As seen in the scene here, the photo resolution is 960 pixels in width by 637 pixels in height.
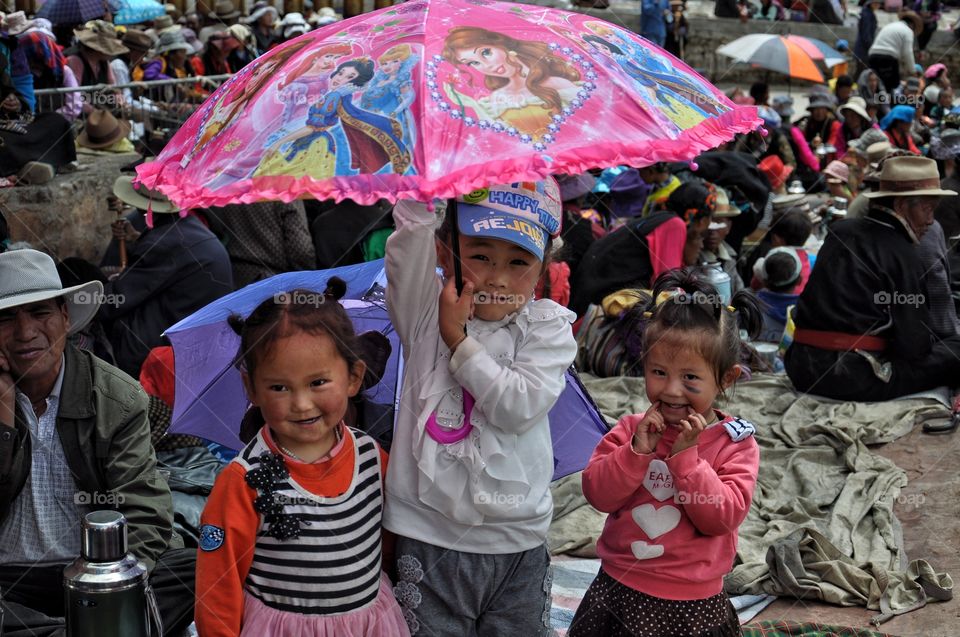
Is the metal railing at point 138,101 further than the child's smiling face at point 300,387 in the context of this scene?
Yes

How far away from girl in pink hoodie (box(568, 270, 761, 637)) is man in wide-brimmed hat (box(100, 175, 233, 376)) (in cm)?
305

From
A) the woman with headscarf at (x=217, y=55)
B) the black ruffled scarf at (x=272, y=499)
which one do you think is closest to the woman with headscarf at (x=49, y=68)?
the woman with headscarf at (x=217, y=55)

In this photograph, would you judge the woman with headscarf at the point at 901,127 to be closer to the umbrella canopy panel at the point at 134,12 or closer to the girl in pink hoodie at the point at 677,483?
the umbrella canopy panel at the point at 134,12

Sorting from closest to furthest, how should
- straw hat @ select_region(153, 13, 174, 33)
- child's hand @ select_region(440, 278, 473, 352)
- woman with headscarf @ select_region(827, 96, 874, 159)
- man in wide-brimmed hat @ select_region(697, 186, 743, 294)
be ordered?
child's hand @ select_region(440, 278, 473, 352) → man in wide-brimmed hat @ select_region(697, 186, 743, 294) → woman with headscarf @ select_region(827, 96, 874, 159) → straw hat @ select_region(153, 13, 174, 33)

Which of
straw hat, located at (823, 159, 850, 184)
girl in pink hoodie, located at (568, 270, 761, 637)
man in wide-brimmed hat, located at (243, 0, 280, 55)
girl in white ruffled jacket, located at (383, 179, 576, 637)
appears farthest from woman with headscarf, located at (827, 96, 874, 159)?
girl in white ruffled jacket, located at (383, 179, 576, 637)

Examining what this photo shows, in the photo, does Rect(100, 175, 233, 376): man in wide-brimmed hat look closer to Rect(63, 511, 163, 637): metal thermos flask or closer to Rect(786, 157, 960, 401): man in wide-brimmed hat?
Rect(63, 511, 163, 637): metal thermos flask

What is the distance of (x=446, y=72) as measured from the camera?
2.37 meters

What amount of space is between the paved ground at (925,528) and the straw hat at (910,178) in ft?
4.12

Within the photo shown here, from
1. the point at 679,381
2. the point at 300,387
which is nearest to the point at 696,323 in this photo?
the point at 679,381

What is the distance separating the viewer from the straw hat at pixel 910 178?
19.8 feet

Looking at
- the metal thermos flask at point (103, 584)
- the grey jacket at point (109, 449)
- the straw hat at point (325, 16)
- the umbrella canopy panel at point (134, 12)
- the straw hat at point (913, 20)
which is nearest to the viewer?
the metal thermos flask at point (103, 584)

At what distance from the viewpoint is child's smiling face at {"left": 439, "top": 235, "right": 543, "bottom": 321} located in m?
2.62

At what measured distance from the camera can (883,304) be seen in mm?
6113

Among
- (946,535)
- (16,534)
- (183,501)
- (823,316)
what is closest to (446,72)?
(16,534)
